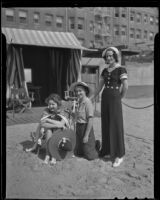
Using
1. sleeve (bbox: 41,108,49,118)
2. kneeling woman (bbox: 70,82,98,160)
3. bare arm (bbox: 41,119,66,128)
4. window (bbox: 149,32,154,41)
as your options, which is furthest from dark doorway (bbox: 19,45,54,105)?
window (bbox: 149,32,154,41)

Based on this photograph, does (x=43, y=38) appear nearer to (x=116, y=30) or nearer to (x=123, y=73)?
(x=116, y=30)

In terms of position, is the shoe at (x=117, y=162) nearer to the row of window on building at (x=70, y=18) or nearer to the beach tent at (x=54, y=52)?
the beach tent at (x=54, y=52)

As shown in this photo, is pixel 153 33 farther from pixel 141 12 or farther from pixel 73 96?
pixel 73 96

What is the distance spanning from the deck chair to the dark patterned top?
4.26 feet

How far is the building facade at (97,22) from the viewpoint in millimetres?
2637

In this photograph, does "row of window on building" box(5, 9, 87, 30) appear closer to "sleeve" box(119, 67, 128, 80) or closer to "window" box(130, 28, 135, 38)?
"window" box(130, 28, 135, 38)

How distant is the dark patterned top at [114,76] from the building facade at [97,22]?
30 centimetres

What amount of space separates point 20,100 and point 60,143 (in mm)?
1109

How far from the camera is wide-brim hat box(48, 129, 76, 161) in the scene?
2967 millimetres

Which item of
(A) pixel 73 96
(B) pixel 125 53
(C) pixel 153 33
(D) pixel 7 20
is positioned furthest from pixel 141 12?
(D) pixel 7 20

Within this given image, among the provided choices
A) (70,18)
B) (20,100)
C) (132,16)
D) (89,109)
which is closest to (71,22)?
(70,18)

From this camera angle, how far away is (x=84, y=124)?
305cm

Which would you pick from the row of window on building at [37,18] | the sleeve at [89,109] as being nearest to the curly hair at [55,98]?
the sleeve at [89,109]
